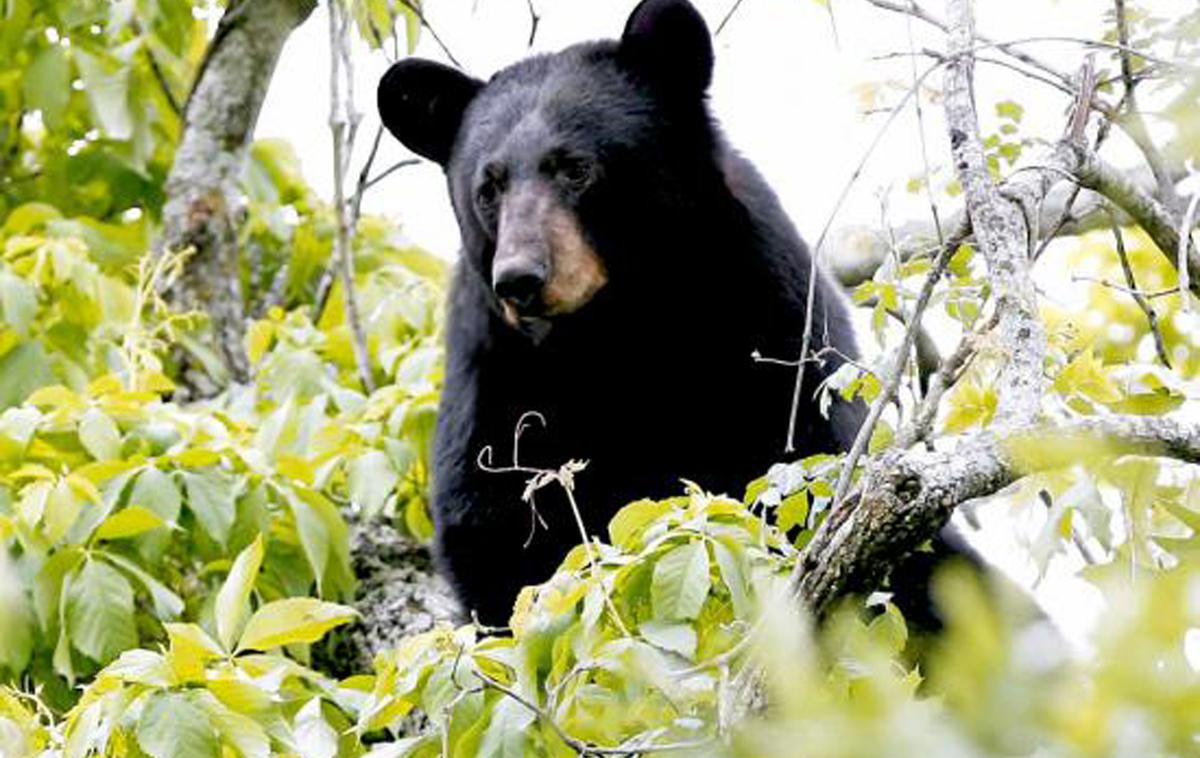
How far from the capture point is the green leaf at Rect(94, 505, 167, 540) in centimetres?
418

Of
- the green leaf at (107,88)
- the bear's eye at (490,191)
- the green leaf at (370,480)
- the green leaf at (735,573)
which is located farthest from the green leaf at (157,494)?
the green leaf at (735,573)

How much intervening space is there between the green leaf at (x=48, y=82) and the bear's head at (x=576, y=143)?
1611 millimetres

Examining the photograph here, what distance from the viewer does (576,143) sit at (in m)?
4.72

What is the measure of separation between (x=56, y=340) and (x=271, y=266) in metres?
1.42

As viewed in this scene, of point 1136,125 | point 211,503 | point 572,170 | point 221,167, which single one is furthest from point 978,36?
point 221,167

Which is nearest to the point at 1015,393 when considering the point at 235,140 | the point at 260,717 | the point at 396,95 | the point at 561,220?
the point at 260,717

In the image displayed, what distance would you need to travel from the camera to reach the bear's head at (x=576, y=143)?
4.55 meters

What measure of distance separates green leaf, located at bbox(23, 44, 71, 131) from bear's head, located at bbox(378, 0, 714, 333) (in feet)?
5.28

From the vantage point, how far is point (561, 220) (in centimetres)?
452

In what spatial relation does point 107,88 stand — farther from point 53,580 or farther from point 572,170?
point 53,580

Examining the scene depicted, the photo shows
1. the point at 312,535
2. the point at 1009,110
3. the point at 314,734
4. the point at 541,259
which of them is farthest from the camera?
the point at 312,535

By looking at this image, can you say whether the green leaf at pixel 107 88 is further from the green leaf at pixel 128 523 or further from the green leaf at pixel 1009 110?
the green leaf at pixel 1009 110

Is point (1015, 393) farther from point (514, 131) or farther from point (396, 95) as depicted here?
point (396, 95)

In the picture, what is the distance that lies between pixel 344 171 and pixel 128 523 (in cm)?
181
